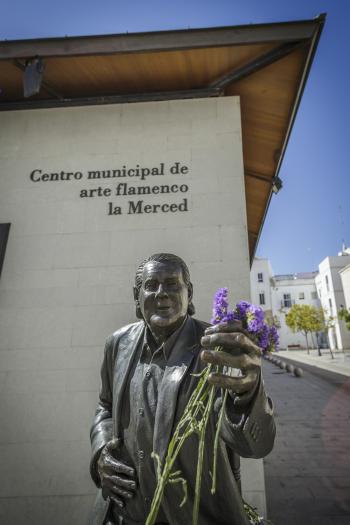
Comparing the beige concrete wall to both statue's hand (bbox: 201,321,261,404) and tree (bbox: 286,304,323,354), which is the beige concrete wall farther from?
tree (bbox: 286,304,323,354)

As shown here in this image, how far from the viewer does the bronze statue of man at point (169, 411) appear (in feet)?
3.40

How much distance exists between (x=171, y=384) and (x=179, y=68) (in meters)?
3.75

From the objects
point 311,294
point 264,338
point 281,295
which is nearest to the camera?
point 264,338

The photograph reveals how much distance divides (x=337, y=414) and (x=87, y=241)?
7076mm

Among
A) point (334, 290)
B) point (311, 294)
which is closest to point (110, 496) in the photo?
point (334, 290)

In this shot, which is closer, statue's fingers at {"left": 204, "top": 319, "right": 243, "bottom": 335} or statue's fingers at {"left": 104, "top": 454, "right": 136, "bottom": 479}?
statue's fingers at {"left": 204, "top": 319, "right": 243, "bottom": 335}

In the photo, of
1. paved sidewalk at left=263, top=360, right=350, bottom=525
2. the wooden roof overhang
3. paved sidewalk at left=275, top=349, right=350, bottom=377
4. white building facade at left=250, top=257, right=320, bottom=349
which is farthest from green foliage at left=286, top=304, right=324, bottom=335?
the wooden roof overhang

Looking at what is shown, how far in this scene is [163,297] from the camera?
1.41 m

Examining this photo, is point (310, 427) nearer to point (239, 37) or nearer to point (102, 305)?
point (102, 305)

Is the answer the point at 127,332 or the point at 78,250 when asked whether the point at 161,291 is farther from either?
the point at 78,250

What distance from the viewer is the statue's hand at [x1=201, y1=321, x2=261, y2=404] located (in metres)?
0.97

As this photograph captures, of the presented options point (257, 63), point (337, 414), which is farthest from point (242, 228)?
point (337, 414)

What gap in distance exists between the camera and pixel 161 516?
1.25m

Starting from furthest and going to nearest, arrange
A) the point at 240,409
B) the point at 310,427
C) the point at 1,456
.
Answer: the point at 310,427, the point at 1,456, the point at 240,409
